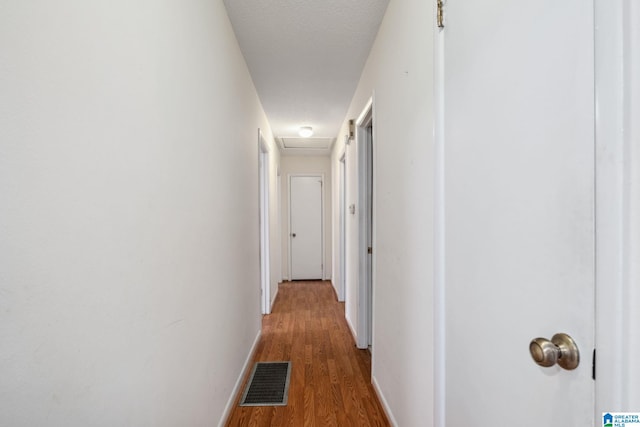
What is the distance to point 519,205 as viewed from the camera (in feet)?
2.28

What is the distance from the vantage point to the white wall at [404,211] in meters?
1.22

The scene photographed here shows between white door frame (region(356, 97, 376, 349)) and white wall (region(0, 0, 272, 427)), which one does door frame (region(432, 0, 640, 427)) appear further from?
white door frame (region(356, 97, 376, 349))

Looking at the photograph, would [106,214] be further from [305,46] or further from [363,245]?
[363,245]

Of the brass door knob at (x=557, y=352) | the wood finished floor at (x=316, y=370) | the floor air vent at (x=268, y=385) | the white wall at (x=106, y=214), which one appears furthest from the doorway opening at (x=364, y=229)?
the brass door knob at (x=557, y=352)

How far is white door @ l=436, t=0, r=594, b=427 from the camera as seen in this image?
0.56 m

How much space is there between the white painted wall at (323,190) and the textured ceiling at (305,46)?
7.45 ft

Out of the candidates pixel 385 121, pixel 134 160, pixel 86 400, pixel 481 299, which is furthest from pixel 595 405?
pixel 385 121

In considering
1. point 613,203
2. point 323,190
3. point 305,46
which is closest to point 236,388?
point 613,203

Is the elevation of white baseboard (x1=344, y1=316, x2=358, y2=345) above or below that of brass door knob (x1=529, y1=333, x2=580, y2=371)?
below

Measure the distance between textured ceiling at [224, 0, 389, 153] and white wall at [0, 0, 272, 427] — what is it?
481mm

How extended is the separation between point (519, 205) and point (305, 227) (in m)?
5.03

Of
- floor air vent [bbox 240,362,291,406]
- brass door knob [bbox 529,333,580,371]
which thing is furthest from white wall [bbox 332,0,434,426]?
floor air vent [bbox 240,362,291,406]

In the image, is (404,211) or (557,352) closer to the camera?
(557,352)

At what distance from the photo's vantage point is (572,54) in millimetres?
564
